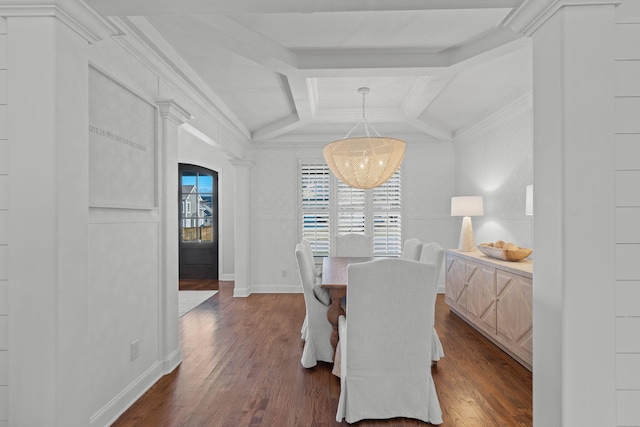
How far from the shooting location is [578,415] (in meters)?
1.22

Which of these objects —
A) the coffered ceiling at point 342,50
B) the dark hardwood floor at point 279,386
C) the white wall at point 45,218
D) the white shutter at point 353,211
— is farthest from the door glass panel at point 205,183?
the white wall at point 45,218

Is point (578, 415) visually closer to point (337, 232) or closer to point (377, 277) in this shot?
point (377, 277)

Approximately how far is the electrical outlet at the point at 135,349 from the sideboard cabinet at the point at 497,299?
2954mm

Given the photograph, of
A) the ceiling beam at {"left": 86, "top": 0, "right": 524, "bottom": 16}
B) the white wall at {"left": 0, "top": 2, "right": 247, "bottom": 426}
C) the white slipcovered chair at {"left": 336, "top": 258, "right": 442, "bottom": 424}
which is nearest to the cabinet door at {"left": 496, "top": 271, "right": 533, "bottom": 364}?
the white slipcovered chair at {"left": 336, "top": 258, "right": 442, "bottom": 424}

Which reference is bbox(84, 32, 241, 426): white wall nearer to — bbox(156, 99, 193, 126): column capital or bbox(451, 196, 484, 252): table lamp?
bbox(156, 99, 193, 126): column capital

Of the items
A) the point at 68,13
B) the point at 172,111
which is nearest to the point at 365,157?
the point at 172,111

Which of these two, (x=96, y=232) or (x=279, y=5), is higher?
(x=279, y=5)

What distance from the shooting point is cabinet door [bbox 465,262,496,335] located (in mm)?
3480

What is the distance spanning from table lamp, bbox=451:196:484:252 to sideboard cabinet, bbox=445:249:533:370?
0.71 ft

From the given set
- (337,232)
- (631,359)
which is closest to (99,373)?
(631,359)

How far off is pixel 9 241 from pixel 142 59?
1.78 metres

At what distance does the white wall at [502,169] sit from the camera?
3.82 metres

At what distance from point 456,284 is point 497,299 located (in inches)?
41.9

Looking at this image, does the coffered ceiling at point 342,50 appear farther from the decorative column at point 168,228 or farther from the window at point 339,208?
the window at point 339,208
